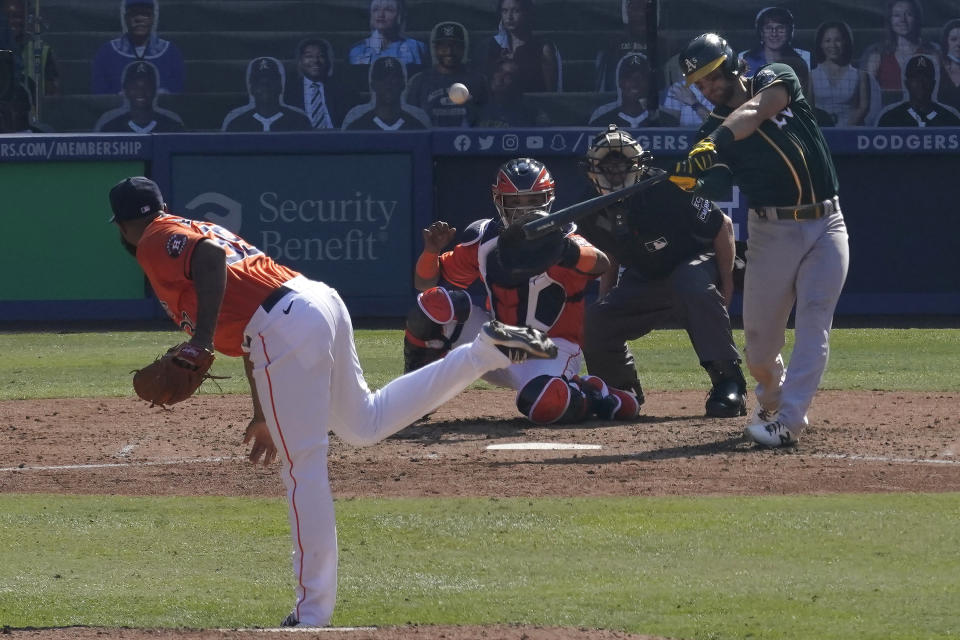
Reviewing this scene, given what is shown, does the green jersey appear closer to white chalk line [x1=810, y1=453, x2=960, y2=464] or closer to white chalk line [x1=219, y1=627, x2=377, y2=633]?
white chalk line [x1=810, y1=453, x2=960, y2=464]

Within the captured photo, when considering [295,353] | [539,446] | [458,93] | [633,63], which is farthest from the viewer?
[633,63]

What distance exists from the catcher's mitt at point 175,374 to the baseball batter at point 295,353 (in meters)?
0.05

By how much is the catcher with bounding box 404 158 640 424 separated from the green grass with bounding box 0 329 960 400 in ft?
5.98

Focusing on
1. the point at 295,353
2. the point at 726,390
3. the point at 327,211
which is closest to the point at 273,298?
the point at 295,353

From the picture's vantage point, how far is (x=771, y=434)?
723 centimetres

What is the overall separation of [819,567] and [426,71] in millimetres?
11833

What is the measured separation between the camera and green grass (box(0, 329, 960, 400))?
10.5 meters

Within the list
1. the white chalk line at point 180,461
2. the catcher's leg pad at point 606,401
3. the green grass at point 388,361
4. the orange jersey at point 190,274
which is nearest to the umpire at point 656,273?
the catcher's leg pad at point 606,401

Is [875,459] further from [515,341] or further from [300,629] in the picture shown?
[300,629]

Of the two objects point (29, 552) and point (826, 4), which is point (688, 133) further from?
point (29, 552)

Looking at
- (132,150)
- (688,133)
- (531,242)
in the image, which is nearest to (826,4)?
(688,133)

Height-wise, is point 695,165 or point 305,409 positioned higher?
point 695,165

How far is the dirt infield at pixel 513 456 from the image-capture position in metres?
6.58

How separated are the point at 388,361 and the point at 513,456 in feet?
14.3
